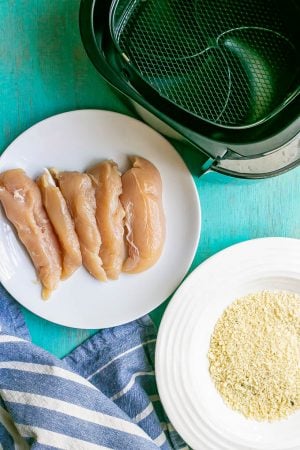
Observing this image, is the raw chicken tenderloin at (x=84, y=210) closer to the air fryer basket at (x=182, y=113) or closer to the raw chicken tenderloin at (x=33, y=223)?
the raw chicken tenderloin at (x=33, y=223)

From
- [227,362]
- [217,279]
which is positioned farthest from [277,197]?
[227,362]

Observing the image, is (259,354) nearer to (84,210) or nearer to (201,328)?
(201,328)

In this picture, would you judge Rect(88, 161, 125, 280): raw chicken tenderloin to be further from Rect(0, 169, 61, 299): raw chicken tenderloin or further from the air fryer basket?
the air fryer basket

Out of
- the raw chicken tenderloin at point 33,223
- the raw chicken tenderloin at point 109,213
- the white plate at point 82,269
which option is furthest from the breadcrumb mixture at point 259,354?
the raw chicken tenderloin at point 33,223

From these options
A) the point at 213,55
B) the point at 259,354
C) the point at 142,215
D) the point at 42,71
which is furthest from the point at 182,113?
the point at 259,354

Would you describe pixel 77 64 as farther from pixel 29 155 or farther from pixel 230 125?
pixel 230 125
